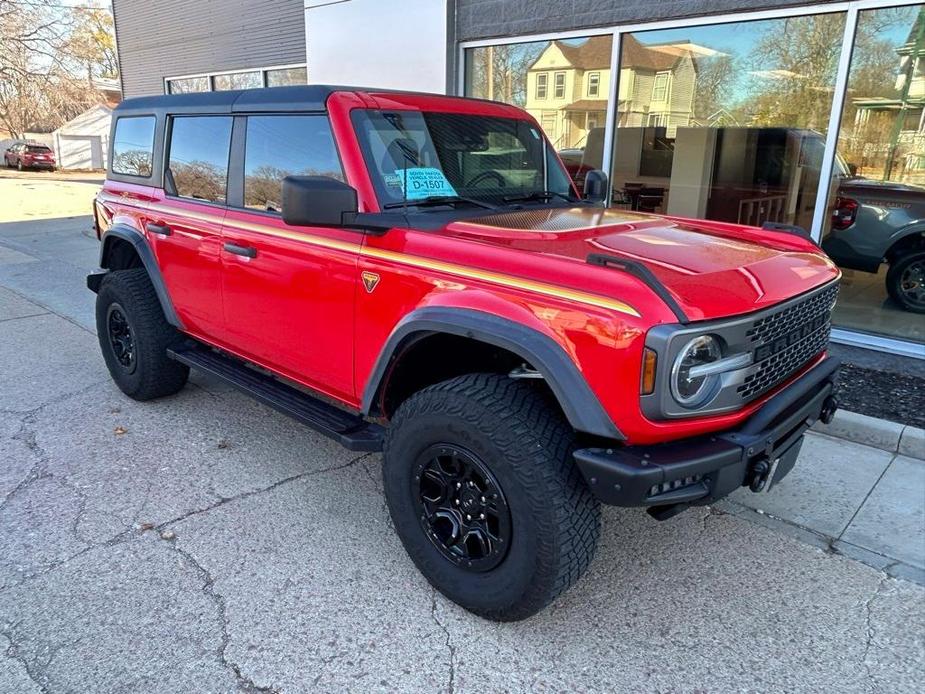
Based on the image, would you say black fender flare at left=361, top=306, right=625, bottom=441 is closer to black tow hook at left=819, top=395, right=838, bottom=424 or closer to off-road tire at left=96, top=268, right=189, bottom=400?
black tow hook at left=819, top=395, right=838, bottom=424

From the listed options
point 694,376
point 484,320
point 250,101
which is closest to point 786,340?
point 694,376

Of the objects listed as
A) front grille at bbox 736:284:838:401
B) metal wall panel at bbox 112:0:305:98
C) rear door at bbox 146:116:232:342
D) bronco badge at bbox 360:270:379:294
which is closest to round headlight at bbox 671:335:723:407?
front grille at bbox 736:284:838:401

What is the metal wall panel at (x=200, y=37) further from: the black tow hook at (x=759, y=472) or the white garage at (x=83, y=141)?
the white garage at (x=83, y=141)

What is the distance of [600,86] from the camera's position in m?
A: 7.23

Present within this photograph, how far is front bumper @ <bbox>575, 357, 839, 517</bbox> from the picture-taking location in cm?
218

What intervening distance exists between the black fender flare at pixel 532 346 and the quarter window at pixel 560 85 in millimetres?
5856

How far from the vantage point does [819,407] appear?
287 centimetres

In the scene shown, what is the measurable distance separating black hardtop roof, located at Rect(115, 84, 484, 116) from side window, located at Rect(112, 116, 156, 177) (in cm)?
8

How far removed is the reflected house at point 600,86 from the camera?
7.00 m

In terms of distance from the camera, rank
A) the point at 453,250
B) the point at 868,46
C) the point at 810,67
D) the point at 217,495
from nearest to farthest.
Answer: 1. the point at 453,250
2. the point at 217,495
3. the point at 868,46
4. the point at 810,67

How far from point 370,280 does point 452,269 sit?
17.8 inches

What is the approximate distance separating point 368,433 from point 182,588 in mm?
977

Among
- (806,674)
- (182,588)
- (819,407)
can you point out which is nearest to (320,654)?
(182,588)

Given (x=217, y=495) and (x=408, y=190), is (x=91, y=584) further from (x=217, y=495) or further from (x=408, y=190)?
(x=408, y=190)
